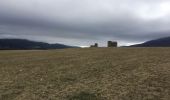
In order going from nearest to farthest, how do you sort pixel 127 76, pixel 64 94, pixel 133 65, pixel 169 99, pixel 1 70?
pixel 169 99 → pixel 64 94 → pixel 127 76 → pixel 133 65 → pixel 1 70

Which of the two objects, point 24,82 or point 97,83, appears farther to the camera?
point 24,82

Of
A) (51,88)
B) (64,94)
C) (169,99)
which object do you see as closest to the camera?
(169,99)

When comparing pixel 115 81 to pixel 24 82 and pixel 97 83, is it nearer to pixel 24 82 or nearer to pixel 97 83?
pixel 97 83

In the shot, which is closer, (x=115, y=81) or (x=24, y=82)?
(x=115, y=81)

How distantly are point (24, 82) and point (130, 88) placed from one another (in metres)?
5.95

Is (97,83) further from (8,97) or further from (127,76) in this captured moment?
(8,97)

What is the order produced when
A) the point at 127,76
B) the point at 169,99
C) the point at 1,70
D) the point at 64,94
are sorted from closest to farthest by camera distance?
1. the point at 169,99
2. the point at 64,94
3. the point at 127,76
4. the point at 1,70

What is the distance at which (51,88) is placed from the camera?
1822 cm

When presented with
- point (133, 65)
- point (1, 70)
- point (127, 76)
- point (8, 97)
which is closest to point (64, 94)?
point (8, 97)

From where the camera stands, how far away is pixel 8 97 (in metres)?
17.5

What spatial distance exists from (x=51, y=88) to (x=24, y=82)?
2364 mm

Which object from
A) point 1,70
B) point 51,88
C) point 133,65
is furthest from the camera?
point 1,70

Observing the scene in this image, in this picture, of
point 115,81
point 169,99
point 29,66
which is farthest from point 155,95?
point 29,66

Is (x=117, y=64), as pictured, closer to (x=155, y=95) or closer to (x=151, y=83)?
(x=151, y=83)
